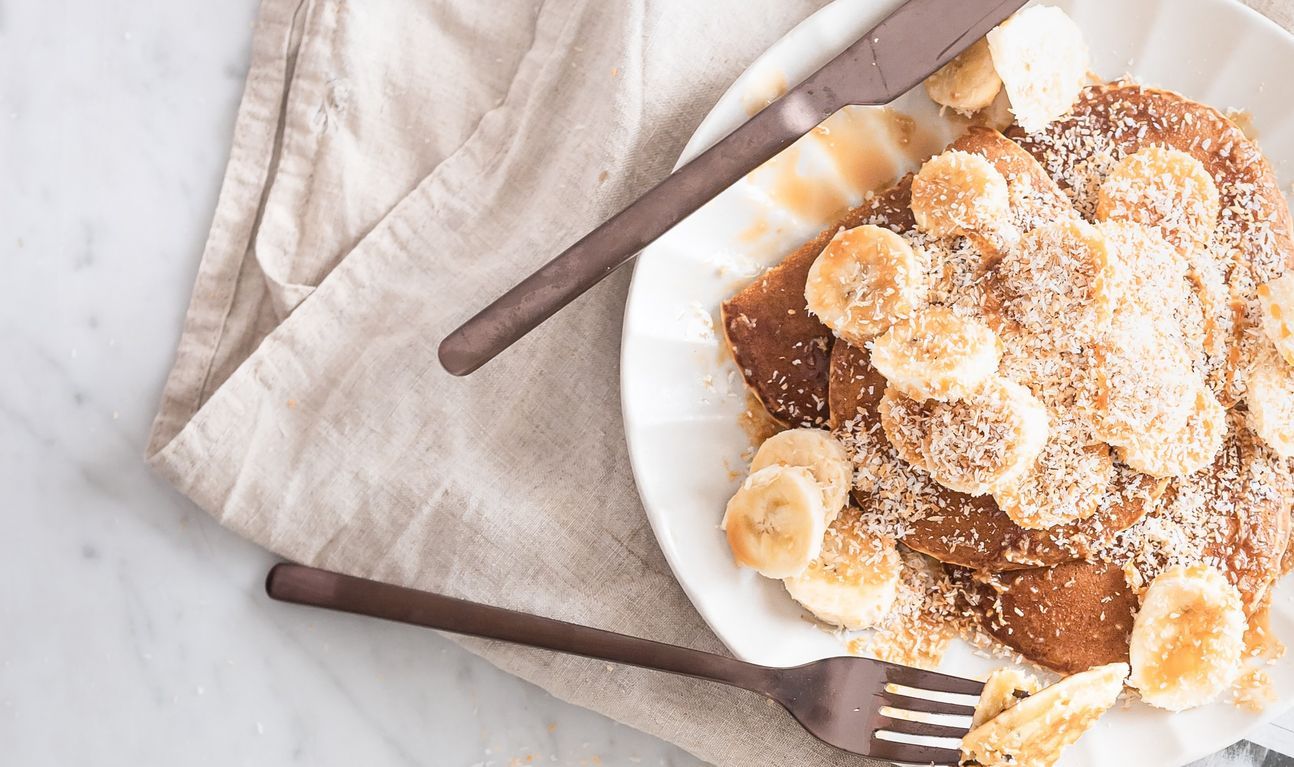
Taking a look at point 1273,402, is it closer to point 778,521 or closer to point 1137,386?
point 1137,386

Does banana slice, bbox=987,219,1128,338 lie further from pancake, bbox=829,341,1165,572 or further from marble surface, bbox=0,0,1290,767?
marble surface, bbox=0,0,1290,767

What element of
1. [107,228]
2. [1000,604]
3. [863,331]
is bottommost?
[107,228]

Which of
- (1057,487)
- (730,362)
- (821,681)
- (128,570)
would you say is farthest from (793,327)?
(128,570)

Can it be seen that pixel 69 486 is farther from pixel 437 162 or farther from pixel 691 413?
pixel 691 413

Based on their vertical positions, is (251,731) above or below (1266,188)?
below

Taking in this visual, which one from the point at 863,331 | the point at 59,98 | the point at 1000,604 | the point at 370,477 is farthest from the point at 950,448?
the point at 59,98

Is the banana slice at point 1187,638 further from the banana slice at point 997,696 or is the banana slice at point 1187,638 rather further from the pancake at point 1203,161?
the pancake at point 1203,161

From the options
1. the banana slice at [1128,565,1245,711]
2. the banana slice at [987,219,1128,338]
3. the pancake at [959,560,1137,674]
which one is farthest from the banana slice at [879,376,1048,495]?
the banana slice at [1128,565,1245,711]
